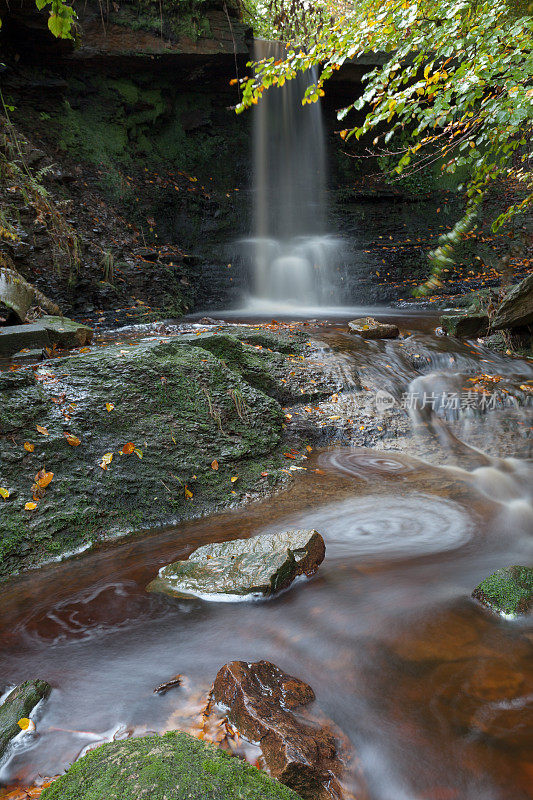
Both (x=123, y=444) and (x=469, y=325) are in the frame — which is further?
(x=469, y=325)

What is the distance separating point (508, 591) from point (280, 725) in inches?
59.5

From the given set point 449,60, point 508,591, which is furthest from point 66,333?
point 449,60

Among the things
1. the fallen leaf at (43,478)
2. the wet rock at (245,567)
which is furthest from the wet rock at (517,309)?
the fallen leaf at (43,478)

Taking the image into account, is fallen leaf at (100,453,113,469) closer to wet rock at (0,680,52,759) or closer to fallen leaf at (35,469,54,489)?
fallen leaf at (35,469,54,489)

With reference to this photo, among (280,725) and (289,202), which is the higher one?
(289,202)

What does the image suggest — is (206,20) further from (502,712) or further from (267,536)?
(502,712)

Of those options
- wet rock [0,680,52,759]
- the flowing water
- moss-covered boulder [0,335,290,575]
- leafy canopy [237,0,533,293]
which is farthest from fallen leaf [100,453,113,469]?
leafy canopy [237,0,533,293]

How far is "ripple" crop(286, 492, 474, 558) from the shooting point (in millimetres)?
3199

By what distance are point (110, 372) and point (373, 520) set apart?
2616mm

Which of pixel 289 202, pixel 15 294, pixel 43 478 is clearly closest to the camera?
pixel 43 478

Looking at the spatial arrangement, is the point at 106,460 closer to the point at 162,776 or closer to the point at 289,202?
the point at 162,776

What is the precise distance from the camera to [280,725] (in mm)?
1681

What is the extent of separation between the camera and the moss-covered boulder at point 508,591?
7.91 ft

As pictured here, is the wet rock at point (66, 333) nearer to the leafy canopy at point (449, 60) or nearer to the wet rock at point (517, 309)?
the leafy canopy at point (449, 60)
